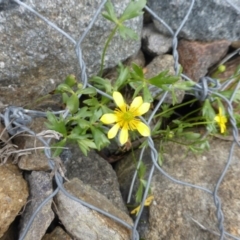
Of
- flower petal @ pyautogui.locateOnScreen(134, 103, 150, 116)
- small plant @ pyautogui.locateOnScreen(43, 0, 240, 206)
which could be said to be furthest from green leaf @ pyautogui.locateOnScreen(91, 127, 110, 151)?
flower petal @ pyautogui.locateOnScreen(134, 103, 150, 116)

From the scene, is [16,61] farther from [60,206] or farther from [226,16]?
[226,16]

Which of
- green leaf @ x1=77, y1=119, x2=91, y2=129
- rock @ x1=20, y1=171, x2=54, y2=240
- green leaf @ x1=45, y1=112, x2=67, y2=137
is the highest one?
green leaf @ x1=77, y1=119, x2=91, y2=129

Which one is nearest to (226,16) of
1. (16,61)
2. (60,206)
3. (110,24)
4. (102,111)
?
(110,24)

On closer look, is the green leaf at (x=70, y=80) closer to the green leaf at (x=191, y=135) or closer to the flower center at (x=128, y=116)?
the flower center at (x=128, y=116)

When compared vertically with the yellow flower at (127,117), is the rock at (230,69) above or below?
above

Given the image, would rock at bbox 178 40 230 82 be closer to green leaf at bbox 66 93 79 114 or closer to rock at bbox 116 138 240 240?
rock at bbox 116 138 240 240

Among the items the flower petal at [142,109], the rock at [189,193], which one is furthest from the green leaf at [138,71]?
the rock at [189,193]
